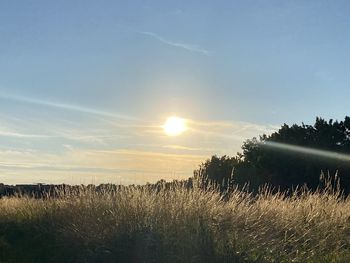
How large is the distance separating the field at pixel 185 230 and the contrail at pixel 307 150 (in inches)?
813

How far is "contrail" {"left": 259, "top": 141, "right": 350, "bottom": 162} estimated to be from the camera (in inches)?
1440

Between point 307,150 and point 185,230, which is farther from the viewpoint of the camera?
point 307,150

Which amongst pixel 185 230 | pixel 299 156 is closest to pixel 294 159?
pixel 299 156

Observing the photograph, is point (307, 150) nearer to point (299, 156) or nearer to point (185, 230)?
point (299, 156)

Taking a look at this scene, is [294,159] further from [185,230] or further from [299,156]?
[185,230]

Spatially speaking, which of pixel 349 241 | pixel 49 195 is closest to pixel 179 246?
pixel 349 241

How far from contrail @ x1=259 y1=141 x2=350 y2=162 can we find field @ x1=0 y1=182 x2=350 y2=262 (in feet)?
67.7

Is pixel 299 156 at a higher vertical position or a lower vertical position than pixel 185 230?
higher

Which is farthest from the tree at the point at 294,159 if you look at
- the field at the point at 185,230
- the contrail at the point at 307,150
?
the field at the point at 185,230

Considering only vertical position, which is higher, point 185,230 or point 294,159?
point 294,159

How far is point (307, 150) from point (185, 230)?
28.2 m

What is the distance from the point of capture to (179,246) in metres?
11.4

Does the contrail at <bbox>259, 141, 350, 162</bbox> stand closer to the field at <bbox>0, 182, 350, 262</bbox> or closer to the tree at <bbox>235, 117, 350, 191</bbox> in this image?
the tree at <bbox>235, 117, 350, 191</bbox>

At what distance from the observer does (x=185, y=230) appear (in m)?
11.9
